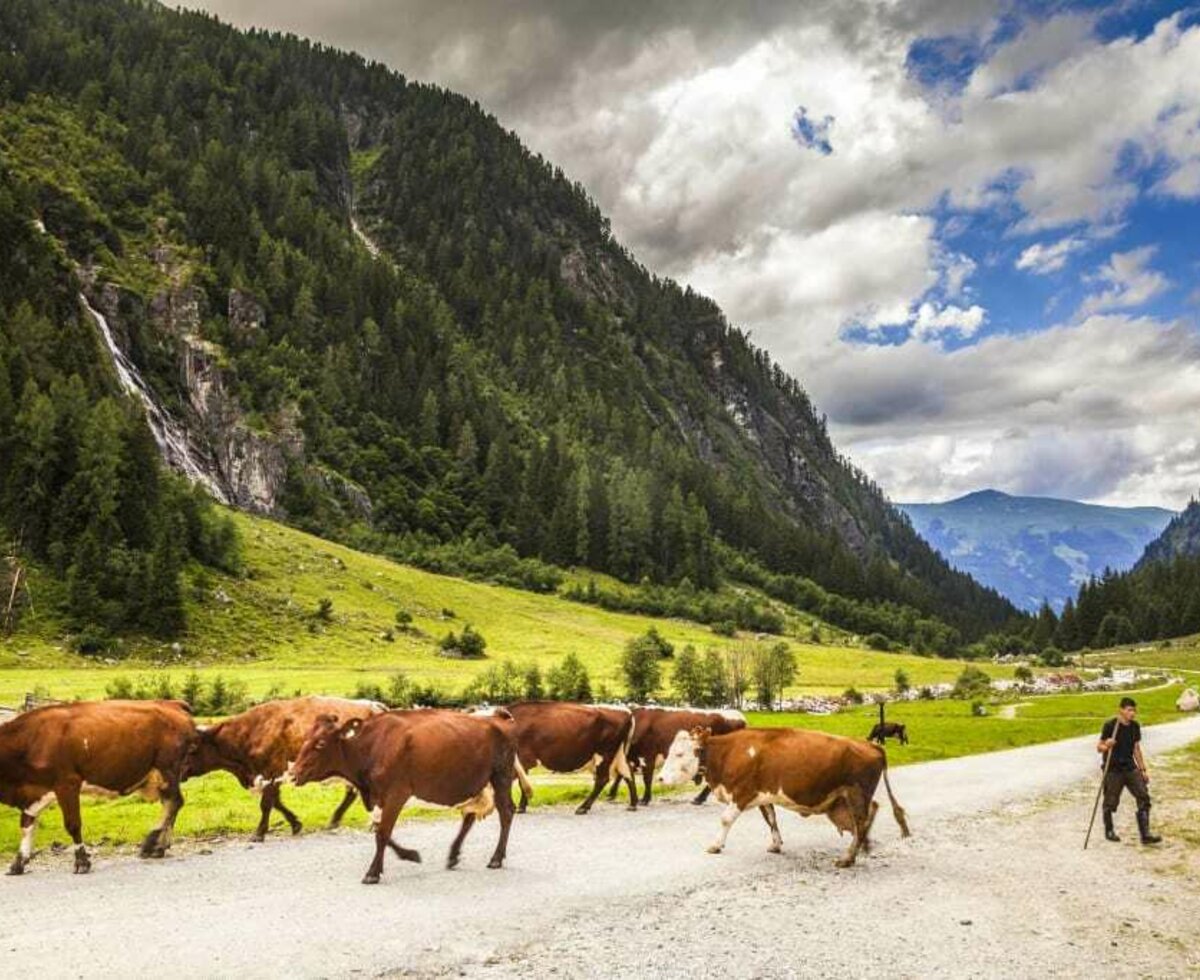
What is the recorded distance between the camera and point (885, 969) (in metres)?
11.8

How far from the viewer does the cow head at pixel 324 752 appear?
15.9 meters

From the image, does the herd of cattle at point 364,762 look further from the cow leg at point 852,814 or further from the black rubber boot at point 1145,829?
the black rubber boot at point 1145,829

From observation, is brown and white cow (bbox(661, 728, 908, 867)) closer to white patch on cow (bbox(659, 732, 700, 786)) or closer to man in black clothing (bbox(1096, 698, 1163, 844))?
white patch on cow (bbox(659, 732, 700, 786))

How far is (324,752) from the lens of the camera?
635 inches

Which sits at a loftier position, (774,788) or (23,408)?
(23,408)

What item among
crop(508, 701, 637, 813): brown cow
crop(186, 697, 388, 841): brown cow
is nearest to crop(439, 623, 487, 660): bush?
crop(508, 701, 637, 813): brown cow

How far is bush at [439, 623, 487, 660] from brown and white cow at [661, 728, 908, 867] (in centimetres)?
9202

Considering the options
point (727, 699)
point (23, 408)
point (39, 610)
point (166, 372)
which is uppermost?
point (166, 372)

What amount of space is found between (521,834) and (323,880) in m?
5.89

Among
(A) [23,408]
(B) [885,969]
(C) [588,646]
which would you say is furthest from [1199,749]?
(A) [23,408]

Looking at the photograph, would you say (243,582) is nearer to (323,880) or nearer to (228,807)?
(228,807)

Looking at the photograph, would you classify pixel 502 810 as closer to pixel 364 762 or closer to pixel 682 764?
pixel 364 762

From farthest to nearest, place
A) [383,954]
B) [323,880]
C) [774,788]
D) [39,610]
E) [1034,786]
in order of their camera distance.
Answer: [39,610], [1034,786], [774,788], [323,880], [383,954]

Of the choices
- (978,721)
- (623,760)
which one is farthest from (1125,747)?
(978,721)
